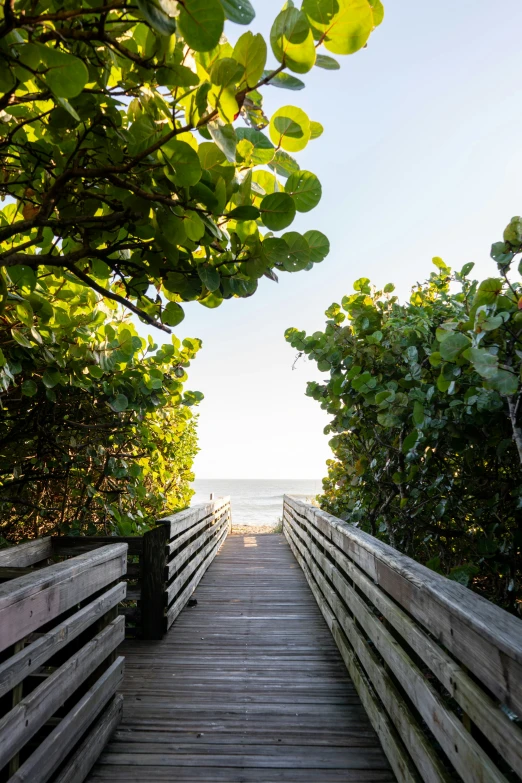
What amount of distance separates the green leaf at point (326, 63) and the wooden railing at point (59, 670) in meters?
1.59

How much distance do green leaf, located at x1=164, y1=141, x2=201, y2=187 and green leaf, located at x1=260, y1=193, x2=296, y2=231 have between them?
0.18 meters

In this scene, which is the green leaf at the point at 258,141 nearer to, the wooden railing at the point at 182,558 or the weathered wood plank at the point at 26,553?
the weathered wood plank at the point at 26,553

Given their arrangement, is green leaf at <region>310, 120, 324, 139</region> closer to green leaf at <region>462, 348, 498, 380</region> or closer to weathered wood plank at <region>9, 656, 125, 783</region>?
green leaf at <region>462, 348, 498, 380</region>

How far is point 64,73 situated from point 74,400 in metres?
3.28

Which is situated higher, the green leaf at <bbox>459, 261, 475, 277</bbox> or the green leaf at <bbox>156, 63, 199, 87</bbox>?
the green leaf at <bbox>459, 261, 475, 277</bbox>

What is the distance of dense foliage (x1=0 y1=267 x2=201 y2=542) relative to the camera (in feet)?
8.38

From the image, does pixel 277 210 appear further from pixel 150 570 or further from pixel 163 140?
pixel 150 570

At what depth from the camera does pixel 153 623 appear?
11.8 ft

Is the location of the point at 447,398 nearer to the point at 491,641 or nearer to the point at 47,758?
the point at 491,641

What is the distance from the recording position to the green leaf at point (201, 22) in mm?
812

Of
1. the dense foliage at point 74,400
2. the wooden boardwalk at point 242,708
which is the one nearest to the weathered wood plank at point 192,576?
the wooden boardwalk at point 242,708

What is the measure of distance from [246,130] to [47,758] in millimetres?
2006

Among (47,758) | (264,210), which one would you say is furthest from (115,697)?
(264,210)

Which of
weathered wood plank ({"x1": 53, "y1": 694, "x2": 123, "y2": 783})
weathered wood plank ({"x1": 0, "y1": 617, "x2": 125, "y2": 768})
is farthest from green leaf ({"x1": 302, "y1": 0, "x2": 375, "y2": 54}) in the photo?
weathered wood plank ({"x1": 53, "y1": 694, "x2": 123, "y2": 783})
